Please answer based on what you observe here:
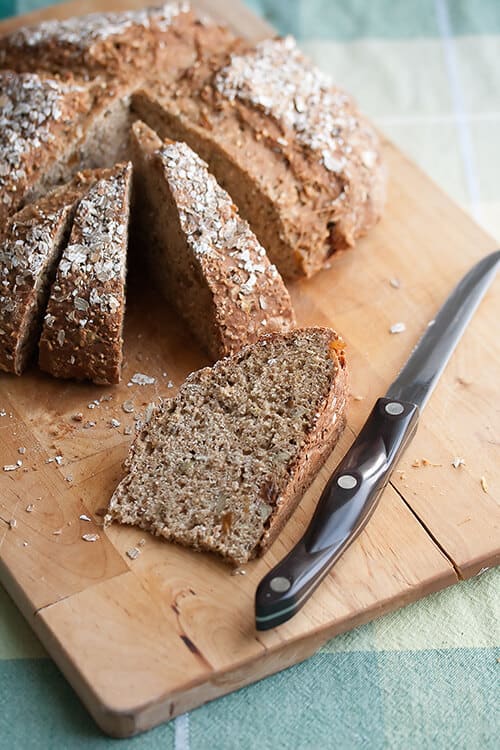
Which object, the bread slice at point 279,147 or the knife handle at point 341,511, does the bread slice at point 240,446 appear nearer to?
the knife handle at point 341,511

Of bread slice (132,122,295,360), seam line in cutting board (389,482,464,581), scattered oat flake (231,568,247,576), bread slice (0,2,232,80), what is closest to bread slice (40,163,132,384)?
bread slice (132,122,295,360)

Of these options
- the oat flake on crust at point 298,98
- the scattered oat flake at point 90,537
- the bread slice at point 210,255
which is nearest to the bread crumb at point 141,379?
the bread slice at point 210,255

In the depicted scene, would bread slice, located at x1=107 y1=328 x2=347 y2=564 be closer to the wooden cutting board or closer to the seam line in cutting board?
the wooden cutting board

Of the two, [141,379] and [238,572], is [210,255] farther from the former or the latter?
[238,572]

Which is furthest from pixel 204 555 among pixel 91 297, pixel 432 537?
pixel 91 297

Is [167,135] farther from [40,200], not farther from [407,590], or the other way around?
[407,590]

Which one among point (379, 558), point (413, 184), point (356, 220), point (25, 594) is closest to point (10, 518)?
point (25, 594)

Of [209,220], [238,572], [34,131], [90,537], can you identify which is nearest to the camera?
[238,572]
